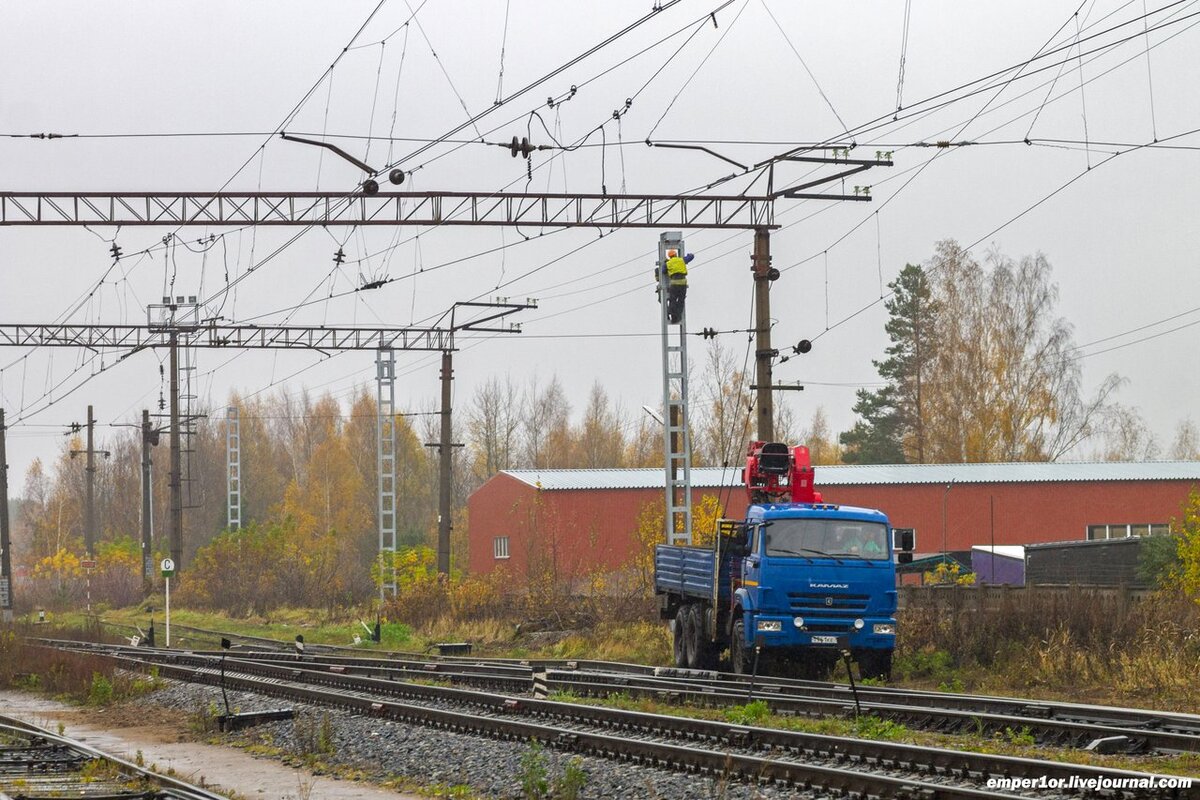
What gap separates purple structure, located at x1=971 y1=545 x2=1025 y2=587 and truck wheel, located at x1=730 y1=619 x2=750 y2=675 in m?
20.5

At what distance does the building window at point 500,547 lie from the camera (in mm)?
60000

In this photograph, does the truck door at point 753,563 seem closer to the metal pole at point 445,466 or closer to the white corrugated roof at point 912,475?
the metal pole at point 445,466

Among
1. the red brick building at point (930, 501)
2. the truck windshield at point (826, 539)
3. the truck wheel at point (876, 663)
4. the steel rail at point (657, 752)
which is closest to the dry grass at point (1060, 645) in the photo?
the truck wheel at point (876, 663)

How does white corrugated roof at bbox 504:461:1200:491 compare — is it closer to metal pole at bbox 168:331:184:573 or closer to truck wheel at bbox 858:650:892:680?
metal pole at bbox 168:331:184:573

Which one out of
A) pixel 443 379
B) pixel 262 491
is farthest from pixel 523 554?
pixel 262 491

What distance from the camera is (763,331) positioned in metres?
26.2

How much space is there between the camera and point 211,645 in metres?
40.8

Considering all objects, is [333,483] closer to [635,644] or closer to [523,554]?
[523,554]

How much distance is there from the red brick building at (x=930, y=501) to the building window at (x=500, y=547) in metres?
0.12

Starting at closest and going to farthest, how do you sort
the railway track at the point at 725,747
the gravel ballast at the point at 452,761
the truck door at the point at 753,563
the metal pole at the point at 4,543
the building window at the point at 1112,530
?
the railway track at the point at 725,747 → the gravel ballast at the point at 452,761 → the truck door at the point at 753,563 → the building window at the point at 1112,530 → the metal pole at the point at 4,543

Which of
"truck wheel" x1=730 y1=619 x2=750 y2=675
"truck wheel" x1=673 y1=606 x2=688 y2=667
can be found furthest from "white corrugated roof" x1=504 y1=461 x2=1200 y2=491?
"truck wheel" x1=730 y1=619 x2=750 y2=675

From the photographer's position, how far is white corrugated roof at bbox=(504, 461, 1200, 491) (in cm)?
5666

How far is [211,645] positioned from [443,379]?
1057 centimetres

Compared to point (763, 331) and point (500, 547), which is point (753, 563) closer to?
point (763, 331)
